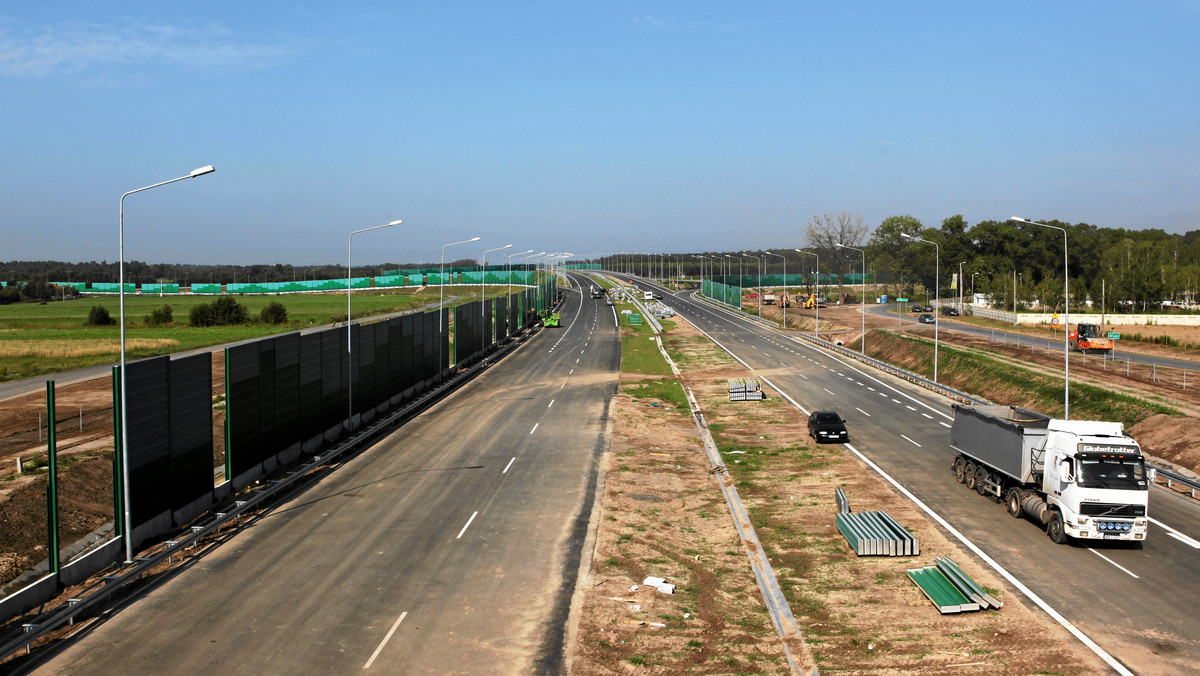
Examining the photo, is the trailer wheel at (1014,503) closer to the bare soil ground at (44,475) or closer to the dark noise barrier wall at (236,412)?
the dark noise barrier wall at (236,412)

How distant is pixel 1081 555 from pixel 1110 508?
5.61 ft

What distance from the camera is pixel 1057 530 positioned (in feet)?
85.4

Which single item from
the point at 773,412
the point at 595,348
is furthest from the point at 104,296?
the point at 773,412

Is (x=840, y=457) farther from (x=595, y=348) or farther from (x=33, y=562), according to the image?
(x=595, y=348)

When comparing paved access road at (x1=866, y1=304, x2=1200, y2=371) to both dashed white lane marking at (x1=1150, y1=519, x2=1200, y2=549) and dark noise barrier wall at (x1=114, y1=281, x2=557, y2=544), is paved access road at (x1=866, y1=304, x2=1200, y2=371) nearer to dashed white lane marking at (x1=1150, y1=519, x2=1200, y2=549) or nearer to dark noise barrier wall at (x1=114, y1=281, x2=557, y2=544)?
dashed white lane marking at (x1=1150, y1=519, x2=1200, y2=549)

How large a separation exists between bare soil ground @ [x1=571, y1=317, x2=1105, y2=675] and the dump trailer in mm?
3587

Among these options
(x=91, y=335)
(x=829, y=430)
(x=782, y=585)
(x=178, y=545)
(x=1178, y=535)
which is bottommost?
Result: (x=782, y=585)

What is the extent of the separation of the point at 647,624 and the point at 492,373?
5002cm

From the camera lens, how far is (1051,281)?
132000 mm

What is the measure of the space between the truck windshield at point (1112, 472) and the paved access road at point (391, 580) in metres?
15.6

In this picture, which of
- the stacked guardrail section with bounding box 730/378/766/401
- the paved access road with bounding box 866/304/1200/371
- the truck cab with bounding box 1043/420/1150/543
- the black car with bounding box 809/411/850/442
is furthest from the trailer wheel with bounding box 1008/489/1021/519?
the paved access road with bounding box 866/304/1200/371

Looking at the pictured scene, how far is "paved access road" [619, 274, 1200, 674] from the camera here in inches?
750

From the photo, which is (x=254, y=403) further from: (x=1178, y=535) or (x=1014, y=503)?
(x=1178, y=535)

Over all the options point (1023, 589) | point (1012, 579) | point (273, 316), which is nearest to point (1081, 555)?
point (1012, 579)
